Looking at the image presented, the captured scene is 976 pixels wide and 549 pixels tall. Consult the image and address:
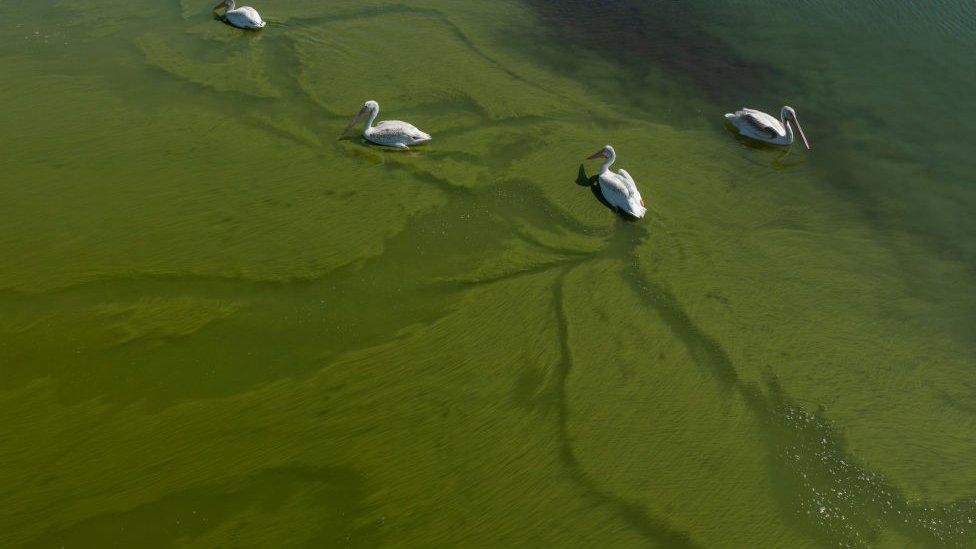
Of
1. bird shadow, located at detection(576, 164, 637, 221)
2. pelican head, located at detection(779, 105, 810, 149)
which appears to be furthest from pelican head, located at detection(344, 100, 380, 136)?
pelican head, located at detection(779, 105, 810, 149)

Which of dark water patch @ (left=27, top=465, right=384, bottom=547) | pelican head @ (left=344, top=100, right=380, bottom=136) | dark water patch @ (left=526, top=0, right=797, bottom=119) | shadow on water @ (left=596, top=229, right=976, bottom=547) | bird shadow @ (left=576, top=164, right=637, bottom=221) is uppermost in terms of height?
dark water patch @ (left=526, top=0, right=797, bottom=119)

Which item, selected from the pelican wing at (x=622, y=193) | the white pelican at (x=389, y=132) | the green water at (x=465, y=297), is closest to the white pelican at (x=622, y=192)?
the pelican wing at (x=622, y=193)

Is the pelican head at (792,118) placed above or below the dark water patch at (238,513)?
above

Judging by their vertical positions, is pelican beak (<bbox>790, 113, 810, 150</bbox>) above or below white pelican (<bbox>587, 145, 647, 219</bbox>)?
above

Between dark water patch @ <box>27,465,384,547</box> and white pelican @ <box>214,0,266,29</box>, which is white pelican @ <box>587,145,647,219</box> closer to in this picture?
dark water patch @ <box>27,465,384,547</box>

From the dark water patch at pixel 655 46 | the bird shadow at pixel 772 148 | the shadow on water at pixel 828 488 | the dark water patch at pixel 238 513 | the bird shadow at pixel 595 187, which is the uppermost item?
the dark water patch at pixel 655 46

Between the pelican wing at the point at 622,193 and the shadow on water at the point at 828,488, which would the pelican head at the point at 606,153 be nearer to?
the pelican wing at the point at 622,193
